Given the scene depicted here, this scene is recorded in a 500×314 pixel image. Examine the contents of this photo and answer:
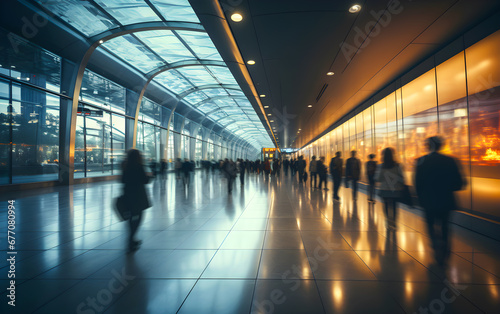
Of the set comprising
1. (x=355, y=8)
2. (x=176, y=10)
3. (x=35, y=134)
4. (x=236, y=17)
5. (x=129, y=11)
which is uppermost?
(x=129, y=11)

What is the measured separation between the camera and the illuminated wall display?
16.6ft

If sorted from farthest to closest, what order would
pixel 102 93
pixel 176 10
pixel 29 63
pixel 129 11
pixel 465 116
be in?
pixel 102 93 < pixel 29 63 < pixel 129 11 < pixel 176 10 < pixel 465 116

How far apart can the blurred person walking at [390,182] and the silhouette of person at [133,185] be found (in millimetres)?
4923

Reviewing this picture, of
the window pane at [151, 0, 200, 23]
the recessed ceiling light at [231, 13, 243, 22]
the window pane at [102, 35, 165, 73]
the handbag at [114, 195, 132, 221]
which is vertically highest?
the window pane at [102, 35, 165, 73]

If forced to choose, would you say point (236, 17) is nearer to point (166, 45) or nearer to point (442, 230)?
point (442, 230)

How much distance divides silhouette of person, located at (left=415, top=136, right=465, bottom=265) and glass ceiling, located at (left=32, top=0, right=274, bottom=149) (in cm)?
917

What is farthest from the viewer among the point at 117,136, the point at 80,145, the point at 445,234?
the point at 117,136

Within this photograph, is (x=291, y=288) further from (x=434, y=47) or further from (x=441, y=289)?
(x=434, y=47)

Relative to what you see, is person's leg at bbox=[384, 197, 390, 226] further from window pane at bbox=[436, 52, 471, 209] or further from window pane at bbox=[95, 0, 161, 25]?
window pane at bbox=[95, 0, 161, 25]

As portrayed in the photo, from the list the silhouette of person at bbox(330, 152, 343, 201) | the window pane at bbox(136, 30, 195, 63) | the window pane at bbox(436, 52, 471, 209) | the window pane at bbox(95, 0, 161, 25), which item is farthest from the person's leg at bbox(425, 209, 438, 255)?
the window pane at bbox(136, 30, 195, 63)

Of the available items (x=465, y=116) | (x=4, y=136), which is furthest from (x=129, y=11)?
(x=465, y=116)

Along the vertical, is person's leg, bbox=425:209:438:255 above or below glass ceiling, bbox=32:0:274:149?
below

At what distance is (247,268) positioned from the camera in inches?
127

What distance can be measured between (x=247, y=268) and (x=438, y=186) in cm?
307
